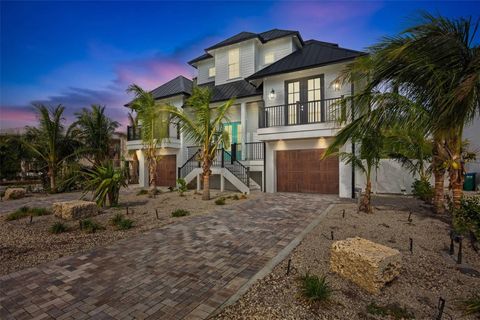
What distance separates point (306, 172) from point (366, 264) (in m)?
9.58

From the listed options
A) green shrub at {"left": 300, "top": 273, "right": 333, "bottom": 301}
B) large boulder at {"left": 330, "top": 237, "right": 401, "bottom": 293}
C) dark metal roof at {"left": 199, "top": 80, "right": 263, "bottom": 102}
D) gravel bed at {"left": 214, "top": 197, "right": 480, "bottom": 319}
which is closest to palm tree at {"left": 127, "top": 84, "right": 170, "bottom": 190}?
dark metal roof at {"left": 199, "top": 80, "right": 263, "bottom": 102}

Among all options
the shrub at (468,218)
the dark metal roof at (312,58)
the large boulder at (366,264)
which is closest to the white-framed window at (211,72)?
the dark metal roof at (312,58)

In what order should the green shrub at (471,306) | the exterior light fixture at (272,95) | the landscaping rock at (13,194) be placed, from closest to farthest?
the green shrub at (471,306)
the landscaping rock at (13,194)
the exterior light fixture at (272,95)

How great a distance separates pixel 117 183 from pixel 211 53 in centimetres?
1316

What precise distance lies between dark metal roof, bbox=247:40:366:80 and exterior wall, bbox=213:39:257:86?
3.29 m

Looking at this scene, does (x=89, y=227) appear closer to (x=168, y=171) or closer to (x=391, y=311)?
(x=391, y=311)

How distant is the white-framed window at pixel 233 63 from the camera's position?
16.8m

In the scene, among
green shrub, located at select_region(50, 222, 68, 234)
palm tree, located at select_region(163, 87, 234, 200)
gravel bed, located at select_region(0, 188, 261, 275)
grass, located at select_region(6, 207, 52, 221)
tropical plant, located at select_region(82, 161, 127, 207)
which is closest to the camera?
gravel bed, located at select_region(0, 188, 261, 275)

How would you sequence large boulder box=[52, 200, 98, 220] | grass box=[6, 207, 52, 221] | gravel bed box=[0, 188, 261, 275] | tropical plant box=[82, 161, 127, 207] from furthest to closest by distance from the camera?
tropical plant box=[82, 161, 127, 207] → grass box=[6, 207, 52, 221] → large boulder box=[52, 200, 98, 220] → gravel bed box=[0, 188, 261, 275]

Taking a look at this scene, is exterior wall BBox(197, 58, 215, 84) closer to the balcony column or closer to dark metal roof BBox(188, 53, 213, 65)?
dark metal roof BBox(188, 53, 213, 65)

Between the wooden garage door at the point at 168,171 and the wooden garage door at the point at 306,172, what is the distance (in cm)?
868

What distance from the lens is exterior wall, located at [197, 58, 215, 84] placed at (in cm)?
1950

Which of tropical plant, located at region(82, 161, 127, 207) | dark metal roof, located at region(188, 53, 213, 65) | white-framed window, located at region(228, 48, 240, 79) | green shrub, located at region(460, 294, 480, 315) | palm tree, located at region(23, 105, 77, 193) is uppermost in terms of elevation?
dark metal roof, located at region(188, 53, 213, 65)

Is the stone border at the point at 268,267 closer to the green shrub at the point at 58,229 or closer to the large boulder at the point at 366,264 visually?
the large boulder at the point at 366,264
